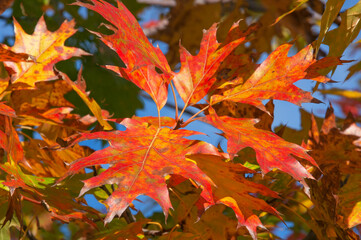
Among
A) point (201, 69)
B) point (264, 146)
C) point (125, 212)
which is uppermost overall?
point (201, 69)

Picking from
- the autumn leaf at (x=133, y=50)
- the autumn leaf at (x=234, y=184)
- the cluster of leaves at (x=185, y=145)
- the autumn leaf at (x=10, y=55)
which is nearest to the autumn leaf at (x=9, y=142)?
the cluster of leaves at (x=185, y=145)

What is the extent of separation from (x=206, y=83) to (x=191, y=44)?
4.64ft

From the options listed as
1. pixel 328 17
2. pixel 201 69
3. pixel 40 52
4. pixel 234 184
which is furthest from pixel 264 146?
pixel 40 52

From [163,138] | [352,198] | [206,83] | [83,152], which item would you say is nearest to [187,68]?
[206,83]

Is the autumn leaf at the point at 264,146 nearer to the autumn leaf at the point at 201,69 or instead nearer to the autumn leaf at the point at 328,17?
the autumn leaf at the point at 201,69

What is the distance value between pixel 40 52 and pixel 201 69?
0.42 m

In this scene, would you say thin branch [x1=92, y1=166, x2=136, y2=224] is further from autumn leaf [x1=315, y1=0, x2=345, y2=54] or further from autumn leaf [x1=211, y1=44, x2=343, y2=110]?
autumn leaf [x1=315, y1=0, x2=345, y2=54]

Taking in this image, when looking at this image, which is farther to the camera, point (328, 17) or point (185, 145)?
point (328, 17)

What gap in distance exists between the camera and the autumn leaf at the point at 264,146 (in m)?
0.67

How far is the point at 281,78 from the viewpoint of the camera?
2.58 ft

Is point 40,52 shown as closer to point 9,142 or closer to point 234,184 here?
point 9,142

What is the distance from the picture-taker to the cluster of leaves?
2.19 feet

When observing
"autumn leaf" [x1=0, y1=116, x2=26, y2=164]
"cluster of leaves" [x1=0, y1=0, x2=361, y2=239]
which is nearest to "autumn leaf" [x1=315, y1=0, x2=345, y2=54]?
"cluster of leaves" [x1=0, y1=0, x2=361, y2=239]

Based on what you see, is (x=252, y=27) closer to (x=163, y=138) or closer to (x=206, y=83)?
(x=206, y=83)
